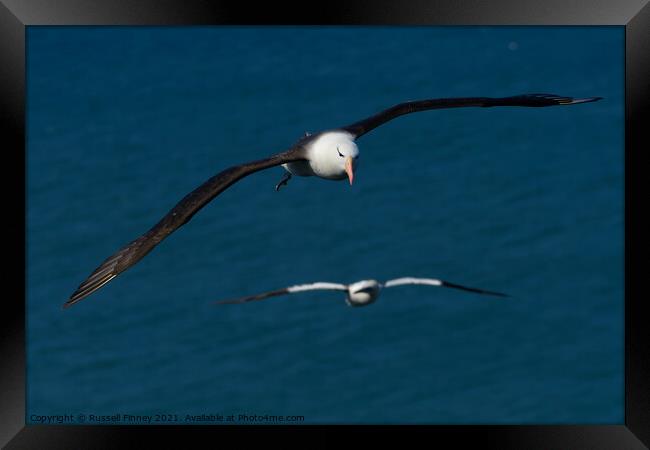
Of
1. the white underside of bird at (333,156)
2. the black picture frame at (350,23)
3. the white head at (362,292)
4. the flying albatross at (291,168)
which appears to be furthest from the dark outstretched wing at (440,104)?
the white head at (362,292)

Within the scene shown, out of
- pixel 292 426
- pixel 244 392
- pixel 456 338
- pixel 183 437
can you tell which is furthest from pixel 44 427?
pixel 456 338

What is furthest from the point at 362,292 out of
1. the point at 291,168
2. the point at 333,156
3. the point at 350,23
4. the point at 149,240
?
the point at 149,240

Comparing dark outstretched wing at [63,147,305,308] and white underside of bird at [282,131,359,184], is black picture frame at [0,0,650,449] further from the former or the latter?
white underside of bird at [282,131,359,184]

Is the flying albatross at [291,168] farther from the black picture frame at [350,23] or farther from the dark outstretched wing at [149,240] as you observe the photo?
the black picture frame at [350,23]

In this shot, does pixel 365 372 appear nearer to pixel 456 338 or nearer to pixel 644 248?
pixel 456 338

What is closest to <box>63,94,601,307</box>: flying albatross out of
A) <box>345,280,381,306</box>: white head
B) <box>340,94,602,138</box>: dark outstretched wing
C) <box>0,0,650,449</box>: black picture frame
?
<box>340,94,602,138</box>: dark outstretched wing

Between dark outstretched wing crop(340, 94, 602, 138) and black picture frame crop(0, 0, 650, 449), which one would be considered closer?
black picture frame crop(0, 0, 650, 449)
